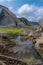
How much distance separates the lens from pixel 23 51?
33844mm

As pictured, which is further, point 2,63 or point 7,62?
point 7,62

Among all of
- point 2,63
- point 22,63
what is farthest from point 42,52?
point 2,63

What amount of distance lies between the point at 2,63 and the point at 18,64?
2600mm

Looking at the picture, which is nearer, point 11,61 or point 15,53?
point 11,61

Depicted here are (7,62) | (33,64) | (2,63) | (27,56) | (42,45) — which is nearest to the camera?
(2,63)

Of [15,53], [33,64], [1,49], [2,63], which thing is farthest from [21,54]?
[2,63]

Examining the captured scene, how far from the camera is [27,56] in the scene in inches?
1271

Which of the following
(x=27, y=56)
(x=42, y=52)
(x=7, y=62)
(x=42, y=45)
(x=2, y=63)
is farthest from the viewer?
(x=42, y=45)

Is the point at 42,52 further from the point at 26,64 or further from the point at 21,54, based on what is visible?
the point at 26,64

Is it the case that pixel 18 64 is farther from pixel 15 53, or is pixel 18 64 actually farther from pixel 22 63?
pixel 15 53

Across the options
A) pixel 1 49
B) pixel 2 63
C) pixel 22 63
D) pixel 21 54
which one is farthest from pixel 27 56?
pixel 2 63

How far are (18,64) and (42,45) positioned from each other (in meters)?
16.2

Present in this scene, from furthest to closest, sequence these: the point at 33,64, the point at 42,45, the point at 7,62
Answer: the point at 42,45, the point at 33,64, the point at 7,62

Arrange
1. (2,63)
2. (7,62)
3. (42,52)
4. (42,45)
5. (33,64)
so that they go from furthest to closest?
(42,45), (42,52), (33,64), (7,62), (2,63)
